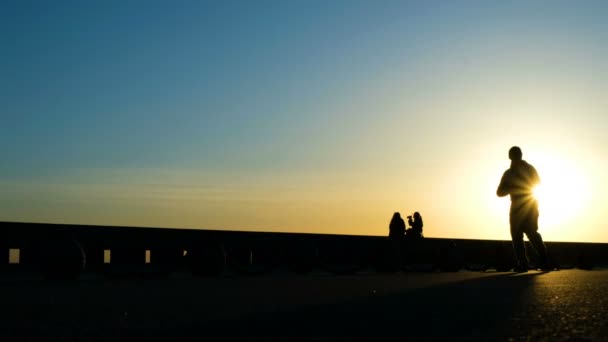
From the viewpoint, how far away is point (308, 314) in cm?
641

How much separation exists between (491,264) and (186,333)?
1854 centimetres

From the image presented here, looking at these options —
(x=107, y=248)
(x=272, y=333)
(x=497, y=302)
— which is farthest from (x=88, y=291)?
(x=107, y=248)

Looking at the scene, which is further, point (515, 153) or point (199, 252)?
point (515, 153)

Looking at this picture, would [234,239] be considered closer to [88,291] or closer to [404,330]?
[88,291]

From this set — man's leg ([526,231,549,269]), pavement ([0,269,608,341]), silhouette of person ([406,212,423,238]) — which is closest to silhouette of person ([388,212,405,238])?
silhouette of person ([406,212,423,238])

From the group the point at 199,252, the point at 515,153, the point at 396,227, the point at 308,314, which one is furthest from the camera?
the point at 396,227

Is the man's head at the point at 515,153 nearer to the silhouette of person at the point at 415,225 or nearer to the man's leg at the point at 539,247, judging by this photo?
the man's leg at the point at 539,247

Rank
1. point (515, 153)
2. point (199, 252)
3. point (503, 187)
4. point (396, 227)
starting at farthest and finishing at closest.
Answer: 1. point (396, 227)
2. point (515, 153)
3. point (503, 187)
4. point (199, 252)

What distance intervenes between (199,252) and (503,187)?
19.0 feet

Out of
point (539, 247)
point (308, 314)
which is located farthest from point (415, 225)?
point (308, 314)

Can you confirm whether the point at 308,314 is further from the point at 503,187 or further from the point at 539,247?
the point at 539,247

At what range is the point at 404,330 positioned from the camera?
527cm

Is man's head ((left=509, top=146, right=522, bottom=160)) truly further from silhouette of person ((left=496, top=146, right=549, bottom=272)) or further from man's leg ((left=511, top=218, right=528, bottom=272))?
man's leg ((left=511, top=218, right=528, bottom=272))

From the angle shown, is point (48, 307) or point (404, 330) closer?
point (404, 330)
